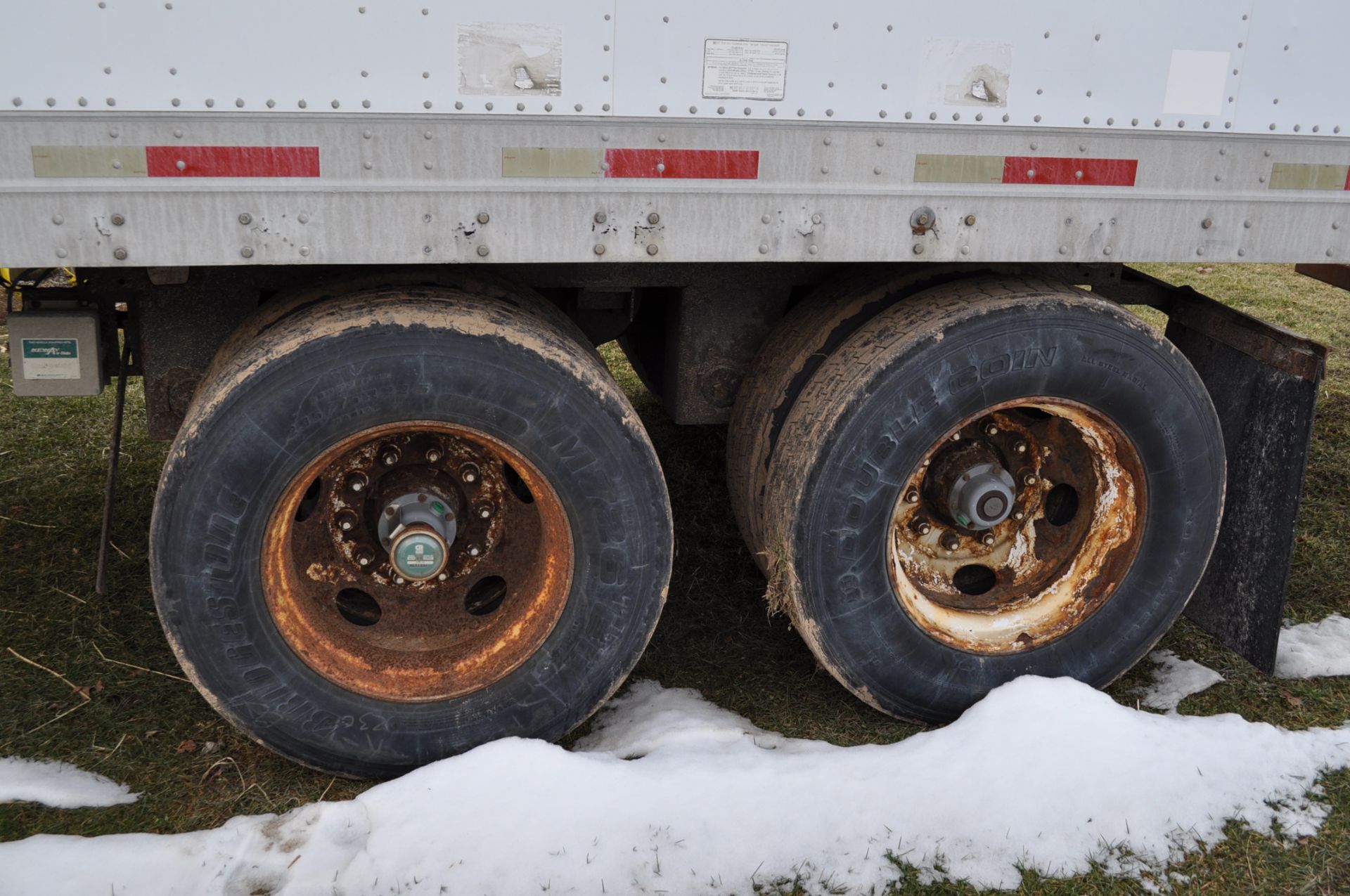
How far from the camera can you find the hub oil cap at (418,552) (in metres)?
3.01

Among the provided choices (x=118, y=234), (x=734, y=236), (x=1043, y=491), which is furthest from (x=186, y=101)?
(x=1043, y=491)

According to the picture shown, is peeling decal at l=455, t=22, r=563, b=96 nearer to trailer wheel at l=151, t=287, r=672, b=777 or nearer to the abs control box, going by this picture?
trailer wheel at l=151, t=287, r=672, b=777

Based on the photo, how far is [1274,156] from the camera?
2975mm

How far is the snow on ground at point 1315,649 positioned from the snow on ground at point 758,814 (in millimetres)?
415

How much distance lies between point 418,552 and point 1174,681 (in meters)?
2.42

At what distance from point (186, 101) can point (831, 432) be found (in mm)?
1708

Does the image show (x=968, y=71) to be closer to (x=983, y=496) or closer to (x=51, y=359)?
(x=983, y=496)

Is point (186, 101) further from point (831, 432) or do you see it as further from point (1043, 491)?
point (1043, 491)

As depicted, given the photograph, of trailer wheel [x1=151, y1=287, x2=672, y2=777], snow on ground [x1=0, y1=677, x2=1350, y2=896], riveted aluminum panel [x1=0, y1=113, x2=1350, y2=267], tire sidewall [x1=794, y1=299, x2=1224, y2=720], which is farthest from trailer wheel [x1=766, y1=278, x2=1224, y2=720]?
trailer wheel [x1=151, y1=287, x2=672, y2=777]

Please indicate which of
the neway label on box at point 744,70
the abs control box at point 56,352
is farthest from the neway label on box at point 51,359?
the neway label on box at point 744,70

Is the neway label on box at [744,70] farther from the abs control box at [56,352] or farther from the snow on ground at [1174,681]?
the snow on ground at [1174,681]

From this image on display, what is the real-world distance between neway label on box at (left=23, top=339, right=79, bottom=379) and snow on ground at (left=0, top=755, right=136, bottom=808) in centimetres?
103

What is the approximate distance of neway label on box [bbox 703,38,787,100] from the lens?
265cm

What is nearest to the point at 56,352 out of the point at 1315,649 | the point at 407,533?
the point at 407,533
